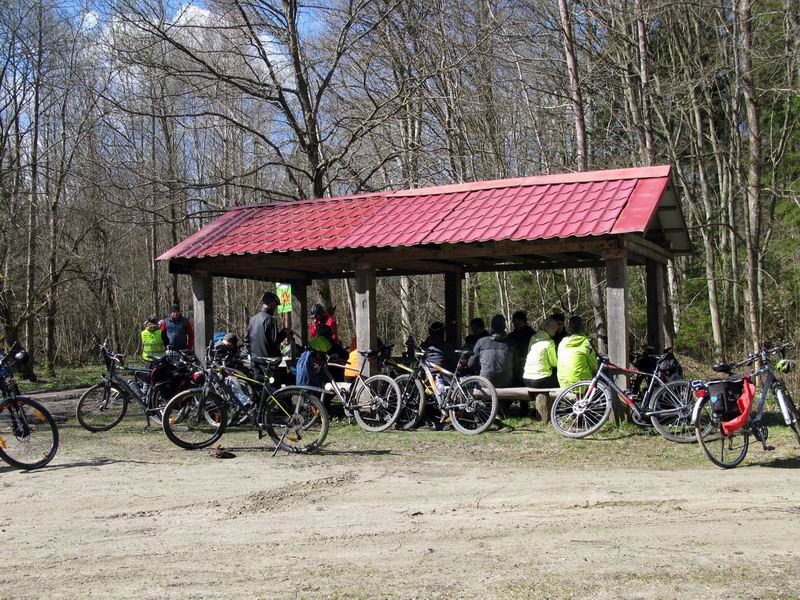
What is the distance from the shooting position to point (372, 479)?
7141 mm

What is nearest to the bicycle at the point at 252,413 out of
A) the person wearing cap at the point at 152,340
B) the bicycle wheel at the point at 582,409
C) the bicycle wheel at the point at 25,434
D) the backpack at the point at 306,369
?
the bicycle wheel at the point at 25,434

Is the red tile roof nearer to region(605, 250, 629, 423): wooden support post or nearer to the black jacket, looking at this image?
region(605, 250, 629, 423): wooden support post

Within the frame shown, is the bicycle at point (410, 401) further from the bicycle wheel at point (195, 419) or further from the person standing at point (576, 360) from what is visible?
the bicycle wheel at point (195, 419)

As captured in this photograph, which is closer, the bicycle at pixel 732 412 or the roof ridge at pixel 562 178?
the bicycle at pixel 732 412

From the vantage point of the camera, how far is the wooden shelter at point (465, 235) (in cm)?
954

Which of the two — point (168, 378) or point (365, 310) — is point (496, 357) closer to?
point (365, 310)

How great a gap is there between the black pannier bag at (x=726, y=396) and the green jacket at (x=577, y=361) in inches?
92.1

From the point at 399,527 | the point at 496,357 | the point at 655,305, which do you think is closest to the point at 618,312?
the point at 496,357

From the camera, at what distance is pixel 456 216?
10.8m

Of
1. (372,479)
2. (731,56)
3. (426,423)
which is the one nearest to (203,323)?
(426,423)

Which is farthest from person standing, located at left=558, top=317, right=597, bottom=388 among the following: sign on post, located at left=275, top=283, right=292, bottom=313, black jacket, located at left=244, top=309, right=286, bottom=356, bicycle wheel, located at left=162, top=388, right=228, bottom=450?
sign on post, located at left=275, top=283, right=292, bottom=313

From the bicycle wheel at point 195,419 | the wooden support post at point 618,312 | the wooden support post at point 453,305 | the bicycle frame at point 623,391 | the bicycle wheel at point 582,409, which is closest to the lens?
the bicycle wheel at point 195,419

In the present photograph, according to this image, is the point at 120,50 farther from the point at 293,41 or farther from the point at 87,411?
the point at 87,411

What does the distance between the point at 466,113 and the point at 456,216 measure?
30.2ft
